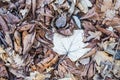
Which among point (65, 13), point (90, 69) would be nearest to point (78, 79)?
point (90, 69)

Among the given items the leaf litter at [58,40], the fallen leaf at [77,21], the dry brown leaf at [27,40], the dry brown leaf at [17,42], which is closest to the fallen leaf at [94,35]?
the leaf litter at [58,40]

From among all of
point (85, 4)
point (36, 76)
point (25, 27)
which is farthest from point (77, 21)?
point (36, 76)

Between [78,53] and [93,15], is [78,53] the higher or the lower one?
the lower one

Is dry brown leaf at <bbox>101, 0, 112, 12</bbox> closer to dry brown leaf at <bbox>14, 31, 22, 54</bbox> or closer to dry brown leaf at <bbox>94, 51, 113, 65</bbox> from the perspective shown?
dry brown leaf at <bbox>94, 51, 113, 65</bbox>

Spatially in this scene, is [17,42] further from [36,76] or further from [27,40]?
[36,76]

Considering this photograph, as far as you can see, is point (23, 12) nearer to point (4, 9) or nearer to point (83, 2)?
point (4, 9)

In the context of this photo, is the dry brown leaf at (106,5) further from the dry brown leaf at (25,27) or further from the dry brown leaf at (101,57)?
the dry brown leaf at (25,27)

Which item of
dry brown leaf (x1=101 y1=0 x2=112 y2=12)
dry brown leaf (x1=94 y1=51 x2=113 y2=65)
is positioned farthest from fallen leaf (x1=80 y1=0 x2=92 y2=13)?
dry brown leaf (x1=94 y1=51 x2=113 y2=65)
